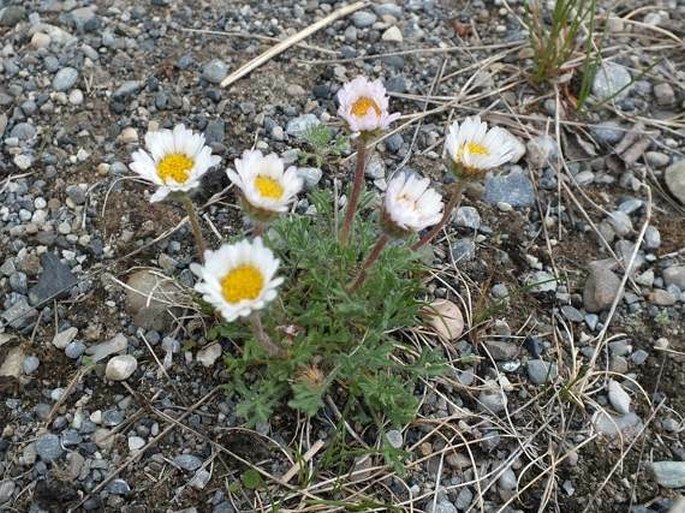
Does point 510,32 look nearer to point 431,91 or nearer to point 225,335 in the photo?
point 431,91

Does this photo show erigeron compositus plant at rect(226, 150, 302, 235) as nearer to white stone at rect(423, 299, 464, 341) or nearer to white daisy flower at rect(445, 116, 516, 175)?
white daisy flower at rect(445, 116, 516, 175)

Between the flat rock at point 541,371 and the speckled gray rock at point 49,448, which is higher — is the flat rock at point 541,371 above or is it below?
below

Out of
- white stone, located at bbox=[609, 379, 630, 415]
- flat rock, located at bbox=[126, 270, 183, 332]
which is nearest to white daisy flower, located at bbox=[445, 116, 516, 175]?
white stone, located at bbox=[609, 379, 630, 415]

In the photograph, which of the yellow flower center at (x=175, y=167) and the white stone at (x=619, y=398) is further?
the white stone at (x=619, y=398)

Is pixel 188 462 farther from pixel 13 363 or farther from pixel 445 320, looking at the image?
pixel 445 320

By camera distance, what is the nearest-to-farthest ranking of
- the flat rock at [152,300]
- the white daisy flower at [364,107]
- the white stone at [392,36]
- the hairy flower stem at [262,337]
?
1. the hairy flower stem at [262,337]
2. the white daisy flower at [364,107]
3. the flat rock at [152,300]
4. the white stone at [392,36]

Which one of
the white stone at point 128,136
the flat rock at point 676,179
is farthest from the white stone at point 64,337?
the flat rock at point 676,179

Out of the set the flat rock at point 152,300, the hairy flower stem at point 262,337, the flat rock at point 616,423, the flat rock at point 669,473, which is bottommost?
the flat rock at point 669,473

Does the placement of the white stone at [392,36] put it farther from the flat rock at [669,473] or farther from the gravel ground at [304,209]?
the flat rock at [669,473]
